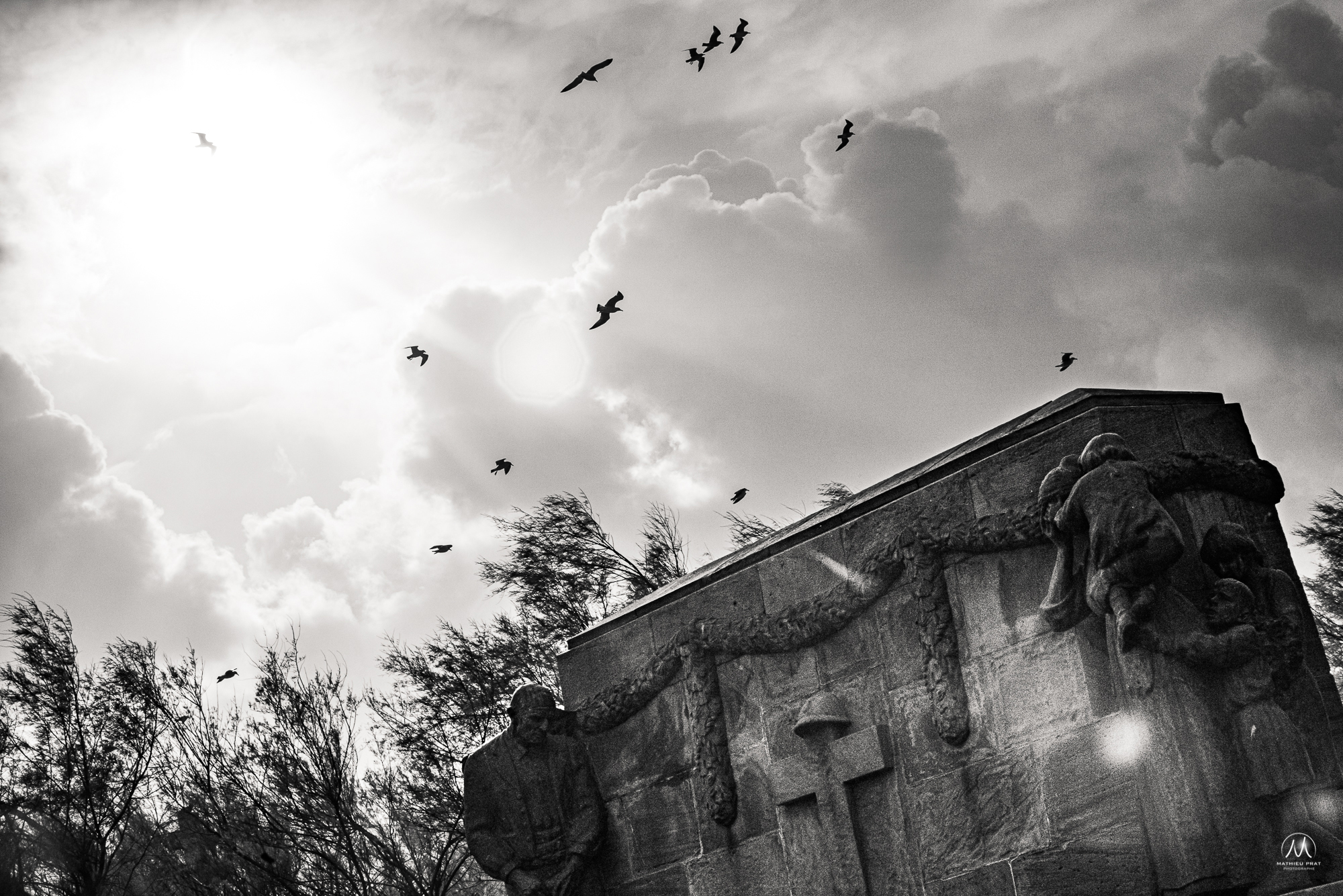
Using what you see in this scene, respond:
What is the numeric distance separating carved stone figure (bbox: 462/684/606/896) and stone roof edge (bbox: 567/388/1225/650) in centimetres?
67

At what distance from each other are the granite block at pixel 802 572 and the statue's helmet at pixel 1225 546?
1845 mm

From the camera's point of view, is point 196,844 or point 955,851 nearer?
point 955,851

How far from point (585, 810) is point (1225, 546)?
3987mm

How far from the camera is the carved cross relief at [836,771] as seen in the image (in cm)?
678

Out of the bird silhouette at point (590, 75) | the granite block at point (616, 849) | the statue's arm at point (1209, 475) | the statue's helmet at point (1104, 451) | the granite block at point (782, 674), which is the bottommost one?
the granite block at point (616, 849)

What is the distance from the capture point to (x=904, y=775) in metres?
6.66

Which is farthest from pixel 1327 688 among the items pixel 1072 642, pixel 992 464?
pixel 992 464

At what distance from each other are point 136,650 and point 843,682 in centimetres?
1355

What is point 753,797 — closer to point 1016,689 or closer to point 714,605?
point 714,605

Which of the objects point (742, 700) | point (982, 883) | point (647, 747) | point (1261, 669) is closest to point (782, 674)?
point (742, 700)

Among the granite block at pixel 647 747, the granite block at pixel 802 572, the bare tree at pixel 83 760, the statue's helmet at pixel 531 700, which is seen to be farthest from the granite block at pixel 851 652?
the bare tree at pixel 83 760

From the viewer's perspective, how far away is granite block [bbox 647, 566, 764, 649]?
7.63 m

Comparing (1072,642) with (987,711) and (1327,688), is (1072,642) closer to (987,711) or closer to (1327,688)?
(987,711)

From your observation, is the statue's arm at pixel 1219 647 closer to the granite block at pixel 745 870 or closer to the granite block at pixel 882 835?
the granite block at pixel 882 835
